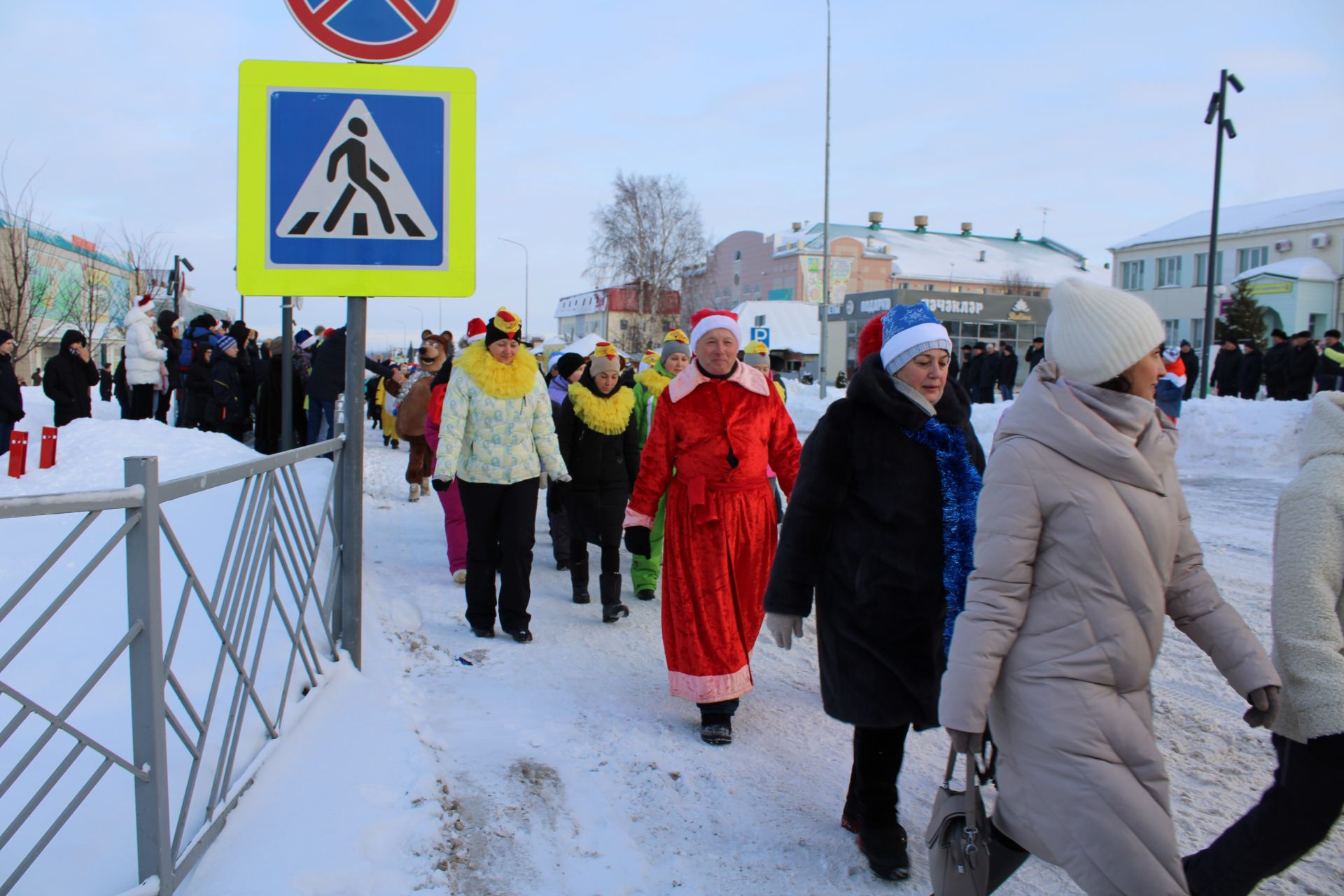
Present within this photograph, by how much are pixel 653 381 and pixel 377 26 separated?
382 cm

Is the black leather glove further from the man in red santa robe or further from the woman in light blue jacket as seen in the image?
the woman in light blue jacket

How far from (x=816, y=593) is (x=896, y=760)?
605 millimetres

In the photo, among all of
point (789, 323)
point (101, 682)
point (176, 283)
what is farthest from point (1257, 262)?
point (101, 682)

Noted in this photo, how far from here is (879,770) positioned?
121 inches

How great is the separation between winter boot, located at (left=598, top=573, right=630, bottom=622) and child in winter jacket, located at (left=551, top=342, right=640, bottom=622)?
1.46 feet

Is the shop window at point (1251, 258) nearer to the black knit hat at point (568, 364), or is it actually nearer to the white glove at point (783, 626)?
the black knit hat at point (568, 364)

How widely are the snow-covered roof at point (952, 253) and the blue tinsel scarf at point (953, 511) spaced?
6074 cm

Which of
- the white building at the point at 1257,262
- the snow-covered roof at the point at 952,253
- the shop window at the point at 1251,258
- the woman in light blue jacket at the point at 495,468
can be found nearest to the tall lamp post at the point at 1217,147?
the woman in light blue jacket at the point at 495,468

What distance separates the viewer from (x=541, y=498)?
37.1ft

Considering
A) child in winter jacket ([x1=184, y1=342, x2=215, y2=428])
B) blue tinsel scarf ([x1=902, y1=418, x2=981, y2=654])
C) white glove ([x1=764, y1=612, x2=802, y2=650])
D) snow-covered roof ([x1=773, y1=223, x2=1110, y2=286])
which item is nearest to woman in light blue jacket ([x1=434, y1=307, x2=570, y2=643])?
white glove ([x1=764, y1=612, x2=802, y2=650])

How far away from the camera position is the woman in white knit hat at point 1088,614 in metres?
2.03

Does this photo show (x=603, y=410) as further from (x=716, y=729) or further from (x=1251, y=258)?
(x=1251, y=258)

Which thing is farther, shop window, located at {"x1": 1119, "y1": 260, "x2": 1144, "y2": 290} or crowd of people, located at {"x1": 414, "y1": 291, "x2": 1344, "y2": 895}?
shop window, located at {"x1": 1119, "y1": 260, "x2": 1144, "y2": 290}

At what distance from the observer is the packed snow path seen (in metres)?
2.91
